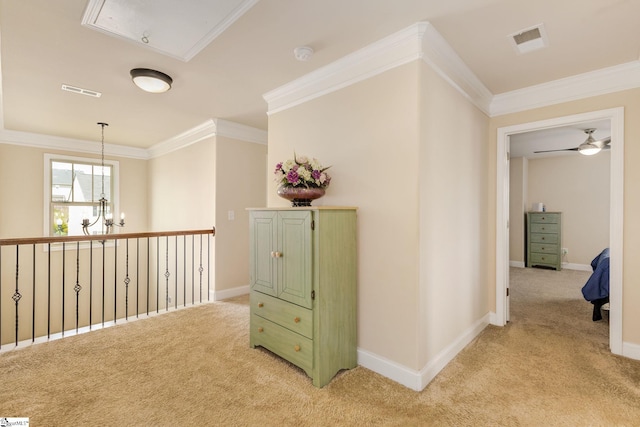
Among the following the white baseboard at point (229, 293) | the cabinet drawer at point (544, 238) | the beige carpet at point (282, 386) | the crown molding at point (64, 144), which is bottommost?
the beige carpet at point (282, 386)

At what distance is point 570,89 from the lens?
103 inches

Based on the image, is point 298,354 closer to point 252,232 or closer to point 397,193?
point 252,232

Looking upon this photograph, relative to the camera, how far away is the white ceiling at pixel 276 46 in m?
1.73

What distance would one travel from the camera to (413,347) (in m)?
1.94

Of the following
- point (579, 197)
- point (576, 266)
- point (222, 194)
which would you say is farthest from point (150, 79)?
point (576, 266)

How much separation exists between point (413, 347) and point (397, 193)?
41.0 inches

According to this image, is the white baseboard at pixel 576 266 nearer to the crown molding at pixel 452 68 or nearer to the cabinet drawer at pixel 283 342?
the crown molding at pixel 452 68

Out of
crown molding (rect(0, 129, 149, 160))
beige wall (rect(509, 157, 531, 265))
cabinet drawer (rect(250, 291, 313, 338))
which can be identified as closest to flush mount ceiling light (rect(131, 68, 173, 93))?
cabinet drawer (rect(250, 291, 313, 338))

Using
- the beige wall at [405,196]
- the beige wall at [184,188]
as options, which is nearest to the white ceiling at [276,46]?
the beige wall at [405,196]

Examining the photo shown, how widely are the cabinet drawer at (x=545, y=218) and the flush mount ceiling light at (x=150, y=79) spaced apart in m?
6.95

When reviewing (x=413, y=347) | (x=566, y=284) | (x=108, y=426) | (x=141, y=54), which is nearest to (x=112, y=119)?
(x=141, y=54)

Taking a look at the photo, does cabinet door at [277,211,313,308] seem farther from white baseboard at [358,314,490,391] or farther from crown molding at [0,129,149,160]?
crown molding at [0,129,149,160]

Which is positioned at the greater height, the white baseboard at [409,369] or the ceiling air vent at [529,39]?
the ceiling air vent at [529,39]

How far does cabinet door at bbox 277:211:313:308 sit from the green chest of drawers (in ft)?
20.2
